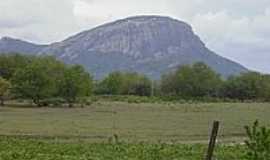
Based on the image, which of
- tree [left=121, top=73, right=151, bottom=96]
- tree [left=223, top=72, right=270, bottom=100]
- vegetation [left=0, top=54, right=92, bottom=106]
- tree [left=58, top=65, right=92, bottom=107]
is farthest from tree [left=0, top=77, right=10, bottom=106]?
tree [left=223, top=72, right=270, bottom=100]

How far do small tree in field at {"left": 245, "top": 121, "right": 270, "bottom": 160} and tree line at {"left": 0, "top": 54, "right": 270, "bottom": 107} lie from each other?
9798cm

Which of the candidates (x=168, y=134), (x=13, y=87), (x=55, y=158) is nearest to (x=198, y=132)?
(x=168, y=134)

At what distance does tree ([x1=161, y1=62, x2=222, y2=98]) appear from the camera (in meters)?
148

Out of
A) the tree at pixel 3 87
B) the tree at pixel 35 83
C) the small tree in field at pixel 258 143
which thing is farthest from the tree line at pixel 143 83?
the small tree in field at pixel 258 143

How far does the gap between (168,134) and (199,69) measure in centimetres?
10839

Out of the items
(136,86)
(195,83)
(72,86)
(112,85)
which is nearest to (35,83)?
(72,86)

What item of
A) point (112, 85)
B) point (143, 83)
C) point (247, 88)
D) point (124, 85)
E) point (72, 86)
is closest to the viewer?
point (72, 86)

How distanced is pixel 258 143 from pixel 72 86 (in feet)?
319

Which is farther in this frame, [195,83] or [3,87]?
[195,83]

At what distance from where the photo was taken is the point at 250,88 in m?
146

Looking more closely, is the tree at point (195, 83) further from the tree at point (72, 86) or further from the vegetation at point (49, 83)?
the tree at point (72, 86)

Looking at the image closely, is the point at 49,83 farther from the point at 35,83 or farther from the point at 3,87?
the point at 3,87

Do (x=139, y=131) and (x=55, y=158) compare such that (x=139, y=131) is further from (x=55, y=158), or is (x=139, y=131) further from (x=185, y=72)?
(x=185, y=72)

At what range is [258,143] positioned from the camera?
9672mm
